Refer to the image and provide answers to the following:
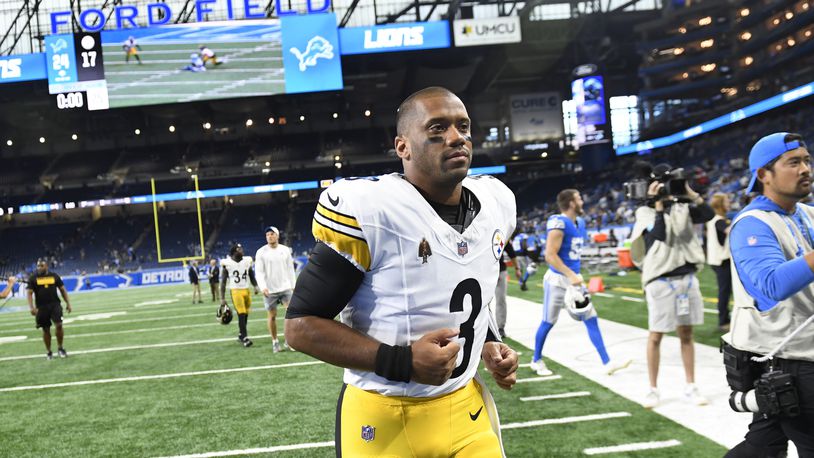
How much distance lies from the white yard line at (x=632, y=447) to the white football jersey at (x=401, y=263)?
9.35 ft

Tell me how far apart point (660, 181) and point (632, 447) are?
6.98 ft

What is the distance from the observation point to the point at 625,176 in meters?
41.1

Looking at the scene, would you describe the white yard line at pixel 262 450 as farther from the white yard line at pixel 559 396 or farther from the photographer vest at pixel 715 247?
the photographer vest at pixel 715 247

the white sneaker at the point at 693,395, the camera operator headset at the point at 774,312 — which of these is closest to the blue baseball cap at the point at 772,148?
the camera operator headset at the point at 774,312

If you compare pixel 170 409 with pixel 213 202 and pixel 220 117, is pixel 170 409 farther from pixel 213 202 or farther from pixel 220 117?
pixel 213 202

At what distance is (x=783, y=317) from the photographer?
2.75 m

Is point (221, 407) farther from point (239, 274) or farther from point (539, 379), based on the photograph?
point (239, 274)

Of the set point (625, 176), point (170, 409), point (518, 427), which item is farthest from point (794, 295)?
point (625, 176)

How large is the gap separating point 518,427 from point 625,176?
1516 inches

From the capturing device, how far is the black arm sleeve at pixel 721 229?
8.73m

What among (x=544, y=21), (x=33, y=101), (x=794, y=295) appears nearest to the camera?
(x=794, y=295)

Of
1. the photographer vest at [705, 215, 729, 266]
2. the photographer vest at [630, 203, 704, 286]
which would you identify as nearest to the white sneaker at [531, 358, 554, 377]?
the photographer vest at [630, 203, 704, 286]

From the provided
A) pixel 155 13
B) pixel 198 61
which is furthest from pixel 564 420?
pixel 155 13

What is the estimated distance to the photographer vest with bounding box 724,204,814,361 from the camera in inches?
106
